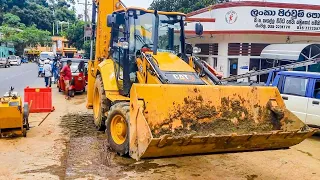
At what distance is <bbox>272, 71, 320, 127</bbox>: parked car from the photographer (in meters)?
9.44

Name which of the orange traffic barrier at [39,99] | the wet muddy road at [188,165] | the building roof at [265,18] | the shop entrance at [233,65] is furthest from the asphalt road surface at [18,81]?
the wet muddy road at [188,165]

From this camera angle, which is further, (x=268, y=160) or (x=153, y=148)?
(x=268, y=160)

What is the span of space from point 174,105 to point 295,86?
5437 mm

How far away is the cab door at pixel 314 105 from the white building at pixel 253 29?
711cm

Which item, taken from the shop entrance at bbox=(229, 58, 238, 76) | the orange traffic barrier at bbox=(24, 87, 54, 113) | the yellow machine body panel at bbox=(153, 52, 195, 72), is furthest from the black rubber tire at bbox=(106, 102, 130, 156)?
the shop entrance at bbox=(229, 58, 238, 76)

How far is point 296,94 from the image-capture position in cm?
986

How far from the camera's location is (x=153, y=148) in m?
4.90

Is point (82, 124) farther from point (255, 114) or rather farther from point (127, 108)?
point (255, 114)

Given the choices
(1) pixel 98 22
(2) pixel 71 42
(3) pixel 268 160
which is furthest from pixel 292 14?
(2) pixel 71 42

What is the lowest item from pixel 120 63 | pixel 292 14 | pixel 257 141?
pixel 257 141

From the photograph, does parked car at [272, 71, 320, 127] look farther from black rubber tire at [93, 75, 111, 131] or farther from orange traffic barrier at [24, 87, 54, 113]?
orange traffic barrier at [24, 87, 54, 113]

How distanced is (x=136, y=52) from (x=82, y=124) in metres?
3.40

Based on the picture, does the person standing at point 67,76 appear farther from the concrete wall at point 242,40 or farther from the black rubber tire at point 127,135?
the black rubber tire at point 127,135

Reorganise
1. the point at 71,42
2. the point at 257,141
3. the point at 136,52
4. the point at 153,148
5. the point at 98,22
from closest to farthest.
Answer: the point at 153,148 → the point at 257,141 → the point at 136,52 → the point at 98,22 → the point at 71,42
